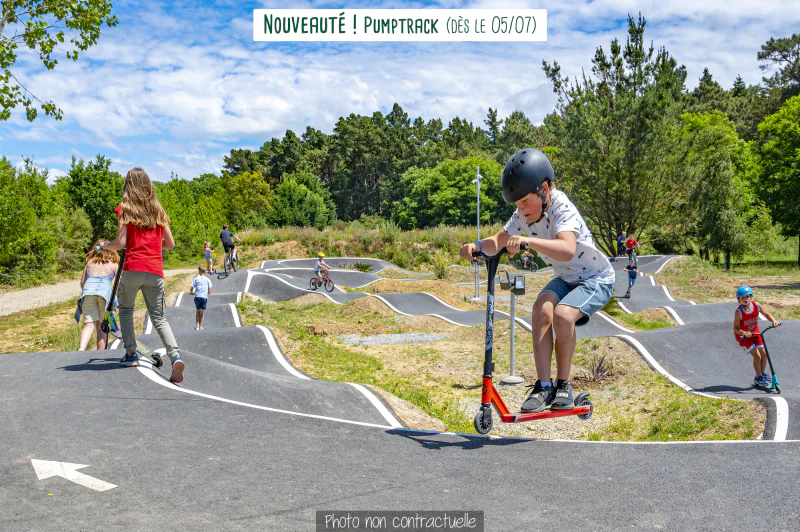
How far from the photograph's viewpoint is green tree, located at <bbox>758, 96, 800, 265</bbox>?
124 feet

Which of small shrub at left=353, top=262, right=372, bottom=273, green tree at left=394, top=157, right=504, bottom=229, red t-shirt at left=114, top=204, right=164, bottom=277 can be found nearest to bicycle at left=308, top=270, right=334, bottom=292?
small shrub at left=353, top=262, right=372, bottom=273

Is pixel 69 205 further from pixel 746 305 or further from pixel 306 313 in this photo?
pixel 746 305

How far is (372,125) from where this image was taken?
84.2 m

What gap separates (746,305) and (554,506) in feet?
23.4

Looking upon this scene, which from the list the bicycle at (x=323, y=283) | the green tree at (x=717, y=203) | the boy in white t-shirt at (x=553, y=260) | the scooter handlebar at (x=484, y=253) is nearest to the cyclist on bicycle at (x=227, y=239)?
the bicycle at (x=323, y=283)

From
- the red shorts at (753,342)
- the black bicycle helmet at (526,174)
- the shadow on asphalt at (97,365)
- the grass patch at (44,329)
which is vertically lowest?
the grass patch at (44,329)

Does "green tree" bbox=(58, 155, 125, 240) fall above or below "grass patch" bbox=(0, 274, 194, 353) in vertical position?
above

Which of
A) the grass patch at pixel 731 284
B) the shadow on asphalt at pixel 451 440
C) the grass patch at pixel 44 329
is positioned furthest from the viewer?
the grass patch at pixel 731 284

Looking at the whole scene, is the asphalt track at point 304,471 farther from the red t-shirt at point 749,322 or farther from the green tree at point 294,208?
the green tree at point 294,208

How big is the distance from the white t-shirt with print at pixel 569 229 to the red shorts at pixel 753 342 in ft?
19.4

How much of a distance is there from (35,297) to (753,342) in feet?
83.3

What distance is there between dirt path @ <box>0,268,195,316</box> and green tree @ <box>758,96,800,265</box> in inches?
1674

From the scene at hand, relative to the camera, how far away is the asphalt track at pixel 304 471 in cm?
319

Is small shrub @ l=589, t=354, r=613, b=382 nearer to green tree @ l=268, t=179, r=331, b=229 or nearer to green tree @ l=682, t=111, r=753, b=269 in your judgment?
green tree @ l=682, t=111, r=753, b=269
